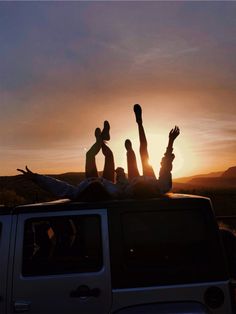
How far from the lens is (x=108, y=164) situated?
605 cm

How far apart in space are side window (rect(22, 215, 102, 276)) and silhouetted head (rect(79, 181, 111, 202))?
31cm

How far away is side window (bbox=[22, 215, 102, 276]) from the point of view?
3658 mm

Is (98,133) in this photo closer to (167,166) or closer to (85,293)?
(167,166)

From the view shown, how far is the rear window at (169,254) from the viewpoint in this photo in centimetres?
362

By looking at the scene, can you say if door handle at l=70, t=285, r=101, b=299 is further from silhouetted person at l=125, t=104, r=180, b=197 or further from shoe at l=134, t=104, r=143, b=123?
shoe at l=134, t=104, r=143, b=123

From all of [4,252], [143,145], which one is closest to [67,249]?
[4,252]

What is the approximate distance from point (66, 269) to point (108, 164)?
8.46 feet

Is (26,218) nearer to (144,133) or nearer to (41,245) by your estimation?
(41,245)

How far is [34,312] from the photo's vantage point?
3.58m

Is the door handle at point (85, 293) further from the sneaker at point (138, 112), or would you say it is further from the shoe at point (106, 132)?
the sneaker at point (138, 112)

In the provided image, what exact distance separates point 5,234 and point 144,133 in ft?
9.62

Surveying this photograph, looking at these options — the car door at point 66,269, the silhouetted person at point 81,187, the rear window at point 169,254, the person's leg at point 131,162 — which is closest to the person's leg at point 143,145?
the person's leg at point 131,162

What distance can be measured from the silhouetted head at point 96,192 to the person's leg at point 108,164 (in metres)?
1.88

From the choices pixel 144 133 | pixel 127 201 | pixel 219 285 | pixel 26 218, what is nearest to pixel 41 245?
pixel 26 218
